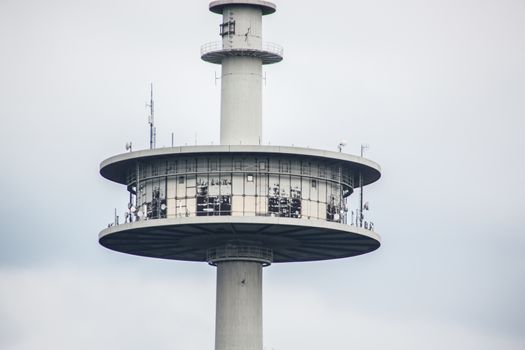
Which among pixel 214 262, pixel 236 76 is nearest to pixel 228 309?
pixel 214 262

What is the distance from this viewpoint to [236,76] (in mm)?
193875

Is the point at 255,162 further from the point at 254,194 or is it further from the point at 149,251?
the point at 149,251

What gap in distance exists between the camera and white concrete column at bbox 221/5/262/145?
19250 cm

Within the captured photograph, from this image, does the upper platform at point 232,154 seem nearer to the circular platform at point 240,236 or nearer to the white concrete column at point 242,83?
the circular platform at point 240,236

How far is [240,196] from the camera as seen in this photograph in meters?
188

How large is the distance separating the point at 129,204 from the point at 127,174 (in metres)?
2.11

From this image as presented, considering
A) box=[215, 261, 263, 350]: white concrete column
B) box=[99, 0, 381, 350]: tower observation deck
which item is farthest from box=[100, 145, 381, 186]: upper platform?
box=[215, 261, 263, 350]: white concrete column

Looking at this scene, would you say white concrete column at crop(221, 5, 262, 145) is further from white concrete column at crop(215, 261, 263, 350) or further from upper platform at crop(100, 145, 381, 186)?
white concrete column at crop(215, 261, 263, 350)

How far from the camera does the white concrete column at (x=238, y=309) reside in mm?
193625

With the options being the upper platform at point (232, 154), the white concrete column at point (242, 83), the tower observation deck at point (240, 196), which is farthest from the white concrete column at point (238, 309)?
the upper platform at point (232, 154)

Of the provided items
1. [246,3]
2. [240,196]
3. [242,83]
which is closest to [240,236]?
[240,196]

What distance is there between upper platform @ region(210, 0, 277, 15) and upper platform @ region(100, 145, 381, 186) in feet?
38.8

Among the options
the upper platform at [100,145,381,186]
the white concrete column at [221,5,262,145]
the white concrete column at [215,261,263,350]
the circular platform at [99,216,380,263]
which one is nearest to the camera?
the upper platform at [100,145,381,186]

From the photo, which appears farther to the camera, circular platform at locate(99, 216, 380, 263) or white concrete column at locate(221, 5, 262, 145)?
white concrete column at locate(221, 5, 262, 145)
